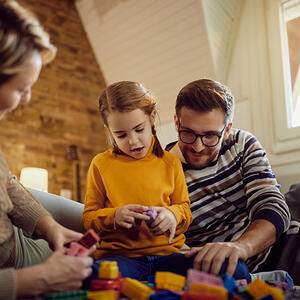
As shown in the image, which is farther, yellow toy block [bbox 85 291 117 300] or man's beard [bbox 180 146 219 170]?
man's beard [bbox 180 146 219 170]

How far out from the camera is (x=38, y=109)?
4.08 metres

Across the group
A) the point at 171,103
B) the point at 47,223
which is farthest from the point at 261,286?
the point at 171,103

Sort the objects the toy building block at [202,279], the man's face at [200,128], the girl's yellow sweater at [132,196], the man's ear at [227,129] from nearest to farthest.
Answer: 1. the toy building block at [202,279]
2. the girl's yellow sweater at [132,196]
3. the man's face at [200,128]
4. the man's ear at [227,129]

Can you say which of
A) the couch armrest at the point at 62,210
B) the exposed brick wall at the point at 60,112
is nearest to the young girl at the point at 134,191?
the couch armrest at the point at 62,210

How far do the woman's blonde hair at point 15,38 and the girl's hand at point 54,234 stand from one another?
41cm

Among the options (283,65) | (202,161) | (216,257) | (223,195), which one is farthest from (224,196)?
(283,65)

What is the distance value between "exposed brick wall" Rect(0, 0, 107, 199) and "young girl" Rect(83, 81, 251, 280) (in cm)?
272

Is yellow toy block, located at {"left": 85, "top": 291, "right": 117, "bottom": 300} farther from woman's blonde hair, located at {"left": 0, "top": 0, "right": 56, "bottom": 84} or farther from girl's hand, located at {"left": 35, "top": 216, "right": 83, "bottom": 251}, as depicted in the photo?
woman's blonde hair, located at {"left": 0, "top": 0, "right": 56, "bottom": 84}

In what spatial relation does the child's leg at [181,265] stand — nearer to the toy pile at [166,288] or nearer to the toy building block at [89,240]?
the toy pile at [166,288]

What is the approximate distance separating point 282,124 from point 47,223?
195 centimetres

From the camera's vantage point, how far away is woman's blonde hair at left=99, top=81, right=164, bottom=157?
49.7 inches

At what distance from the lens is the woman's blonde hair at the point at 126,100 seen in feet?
4.14

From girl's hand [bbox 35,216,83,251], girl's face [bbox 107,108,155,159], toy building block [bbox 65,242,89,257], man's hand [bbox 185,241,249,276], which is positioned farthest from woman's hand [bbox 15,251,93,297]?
girl's face [bbox 107,108,155,159]

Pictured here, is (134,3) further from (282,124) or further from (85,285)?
(85,285)
